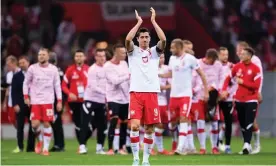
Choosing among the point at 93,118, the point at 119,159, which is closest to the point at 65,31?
the point at 93,118

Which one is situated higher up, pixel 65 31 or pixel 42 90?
pixel 65 31

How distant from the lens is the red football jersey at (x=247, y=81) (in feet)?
81.5

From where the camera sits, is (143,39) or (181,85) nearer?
(143,39)

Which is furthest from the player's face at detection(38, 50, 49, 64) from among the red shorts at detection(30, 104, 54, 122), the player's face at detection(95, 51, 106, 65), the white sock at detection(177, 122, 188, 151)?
the white sock at detection(177, 122, 188, 151)

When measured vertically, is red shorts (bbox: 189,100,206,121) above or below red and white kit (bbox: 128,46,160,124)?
below

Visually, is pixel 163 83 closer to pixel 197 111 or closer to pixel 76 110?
pixel 197 111

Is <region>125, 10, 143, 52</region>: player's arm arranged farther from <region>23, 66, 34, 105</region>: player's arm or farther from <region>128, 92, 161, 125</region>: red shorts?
<region>23, 66, 34, 105</region>: player's arm

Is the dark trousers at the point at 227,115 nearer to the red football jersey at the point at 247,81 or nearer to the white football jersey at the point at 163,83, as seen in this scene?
the red football jersey at the point at 247,81

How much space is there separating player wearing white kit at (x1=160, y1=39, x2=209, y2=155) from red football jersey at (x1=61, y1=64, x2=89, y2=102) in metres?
3.12

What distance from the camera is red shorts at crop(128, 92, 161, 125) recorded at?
19984mm

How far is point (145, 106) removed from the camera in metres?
20.1

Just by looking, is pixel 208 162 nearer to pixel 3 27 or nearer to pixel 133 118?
pixel 133 118

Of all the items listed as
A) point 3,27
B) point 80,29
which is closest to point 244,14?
point 80,29

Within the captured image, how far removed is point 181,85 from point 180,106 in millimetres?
488
